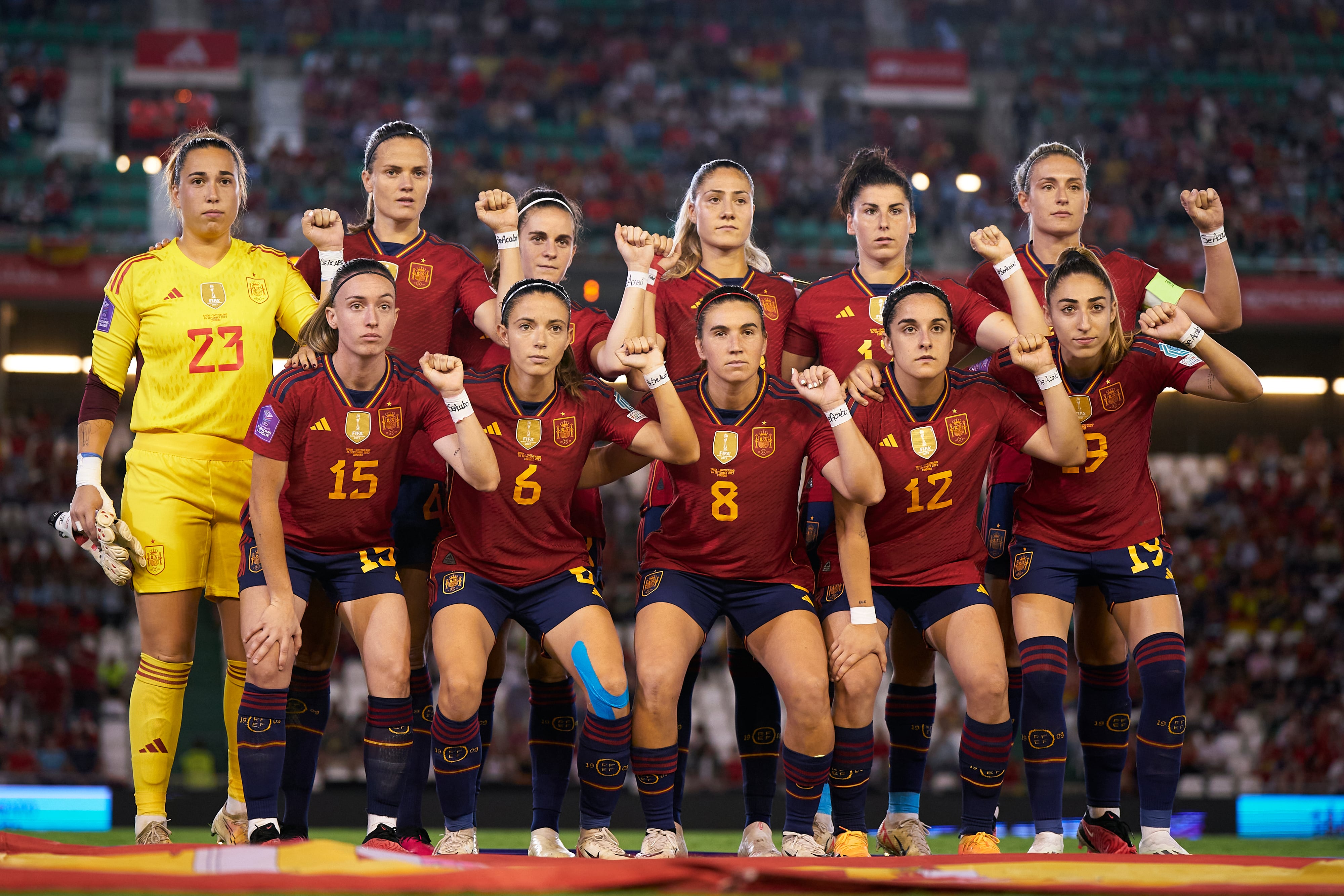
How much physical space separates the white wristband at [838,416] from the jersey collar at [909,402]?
38 centimetres

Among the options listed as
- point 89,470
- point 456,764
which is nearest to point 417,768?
point 456,764

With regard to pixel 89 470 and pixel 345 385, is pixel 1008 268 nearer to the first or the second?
pixel 345 385

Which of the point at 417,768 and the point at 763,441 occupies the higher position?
the point at 763,441

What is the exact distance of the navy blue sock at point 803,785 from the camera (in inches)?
191

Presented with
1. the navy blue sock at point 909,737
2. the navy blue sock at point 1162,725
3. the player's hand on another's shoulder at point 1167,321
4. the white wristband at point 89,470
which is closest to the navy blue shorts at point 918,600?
the navy blue sock at point 909,737

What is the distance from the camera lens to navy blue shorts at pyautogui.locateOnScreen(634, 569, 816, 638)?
16.3 feet

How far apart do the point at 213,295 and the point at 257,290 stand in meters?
0.18

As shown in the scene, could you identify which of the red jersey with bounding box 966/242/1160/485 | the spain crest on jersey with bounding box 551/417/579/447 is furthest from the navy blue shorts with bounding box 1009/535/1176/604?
the spain crest on jersey with bounding box 551/417/579/447

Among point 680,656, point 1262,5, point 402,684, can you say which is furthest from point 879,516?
point 1262,5

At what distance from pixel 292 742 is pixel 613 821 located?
4092mm

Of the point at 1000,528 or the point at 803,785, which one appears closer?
the point at 803,785

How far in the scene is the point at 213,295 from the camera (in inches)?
209

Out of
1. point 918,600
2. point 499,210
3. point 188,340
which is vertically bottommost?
point 918,600

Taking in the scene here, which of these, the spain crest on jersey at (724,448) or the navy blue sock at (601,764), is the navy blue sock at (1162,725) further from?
the navy blue sock at (601,764)
